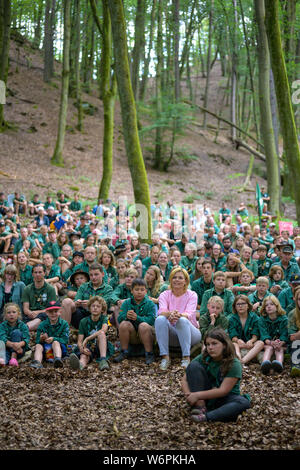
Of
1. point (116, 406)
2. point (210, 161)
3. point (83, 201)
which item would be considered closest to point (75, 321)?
point (116, 406)

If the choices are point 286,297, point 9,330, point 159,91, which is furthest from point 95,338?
point 159,91

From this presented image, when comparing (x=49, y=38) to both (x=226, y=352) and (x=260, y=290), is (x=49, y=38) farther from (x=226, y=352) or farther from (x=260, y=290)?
(x=226, y=352)

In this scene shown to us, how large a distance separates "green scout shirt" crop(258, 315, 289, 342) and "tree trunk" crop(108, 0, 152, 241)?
15.4 feet

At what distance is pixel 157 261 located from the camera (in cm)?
847

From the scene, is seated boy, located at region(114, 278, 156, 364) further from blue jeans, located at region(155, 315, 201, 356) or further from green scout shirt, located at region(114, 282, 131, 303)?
green scout shirt, located at region(114, 282, 131, 303)

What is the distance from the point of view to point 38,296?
707 centimetres

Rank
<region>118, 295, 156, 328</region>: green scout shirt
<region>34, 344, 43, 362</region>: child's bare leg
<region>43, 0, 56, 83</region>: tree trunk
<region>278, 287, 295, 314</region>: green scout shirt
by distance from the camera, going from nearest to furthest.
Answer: <region>34, 344, 43, 362</region>: child's bare leg → <region>118, 295, 156, 328</region>: green scout shirt → <region>278, 287, 295, 314</region>: green scout shirt → <region>43, 0, 56, 83</region>: tree trunk

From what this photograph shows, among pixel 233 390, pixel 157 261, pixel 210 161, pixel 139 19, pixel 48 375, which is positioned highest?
pixel 139 19

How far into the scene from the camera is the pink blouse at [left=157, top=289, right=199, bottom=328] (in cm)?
585

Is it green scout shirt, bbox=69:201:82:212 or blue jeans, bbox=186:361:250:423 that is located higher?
green scout shirt, bbox=69:201:82:212

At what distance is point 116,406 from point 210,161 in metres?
23.4

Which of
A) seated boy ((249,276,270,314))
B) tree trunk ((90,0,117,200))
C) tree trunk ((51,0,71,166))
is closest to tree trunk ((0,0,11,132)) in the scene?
tree trunk ((51,0,71,166))

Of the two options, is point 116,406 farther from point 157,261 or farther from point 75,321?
point 157,261

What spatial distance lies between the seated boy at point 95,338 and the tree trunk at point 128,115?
4.24 m
